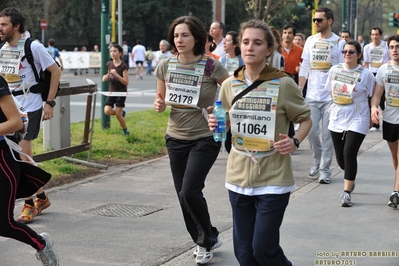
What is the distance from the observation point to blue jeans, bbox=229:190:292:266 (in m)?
4.31

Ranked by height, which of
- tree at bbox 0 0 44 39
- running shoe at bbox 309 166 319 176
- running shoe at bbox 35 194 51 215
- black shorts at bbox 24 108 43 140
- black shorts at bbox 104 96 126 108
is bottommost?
running shoe at bbox 309 166 319 176

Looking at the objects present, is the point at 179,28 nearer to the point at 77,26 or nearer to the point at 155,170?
the point at 155,170

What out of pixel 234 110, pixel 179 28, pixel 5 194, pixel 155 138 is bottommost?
pixel 155 138

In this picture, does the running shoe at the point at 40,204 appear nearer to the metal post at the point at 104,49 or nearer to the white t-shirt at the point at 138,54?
the metal post at the point at 104,49

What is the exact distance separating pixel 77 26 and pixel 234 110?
5499 cm

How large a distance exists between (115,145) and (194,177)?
21.4ft

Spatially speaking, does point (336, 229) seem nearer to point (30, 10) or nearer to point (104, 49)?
point (104, 49)

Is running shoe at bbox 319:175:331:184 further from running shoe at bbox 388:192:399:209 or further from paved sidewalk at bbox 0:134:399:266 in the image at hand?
running shoe at bbox 388:192:399:209

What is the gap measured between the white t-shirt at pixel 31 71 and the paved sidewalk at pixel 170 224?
118cm

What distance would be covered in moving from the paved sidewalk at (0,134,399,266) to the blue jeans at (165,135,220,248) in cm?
28

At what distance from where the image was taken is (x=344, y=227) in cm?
691

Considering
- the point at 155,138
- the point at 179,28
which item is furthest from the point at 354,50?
the point at 155,138

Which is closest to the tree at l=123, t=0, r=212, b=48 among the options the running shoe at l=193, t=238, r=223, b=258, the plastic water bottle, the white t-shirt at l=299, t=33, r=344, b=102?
the white t-shirt at l=299, t=33, r=344, b=102

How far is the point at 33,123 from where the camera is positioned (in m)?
7.16
